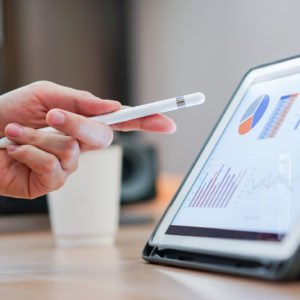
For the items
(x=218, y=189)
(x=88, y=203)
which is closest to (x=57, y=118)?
(x=218, y=189)

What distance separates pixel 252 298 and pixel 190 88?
76.5 inches

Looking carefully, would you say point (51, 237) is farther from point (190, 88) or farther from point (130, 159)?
point (190, 88)

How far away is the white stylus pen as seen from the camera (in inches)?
24.6

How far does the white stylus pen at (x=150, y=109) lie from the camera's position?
0.62 meters

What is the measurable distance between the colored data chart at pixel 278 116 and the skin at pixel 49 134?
12 centimetres

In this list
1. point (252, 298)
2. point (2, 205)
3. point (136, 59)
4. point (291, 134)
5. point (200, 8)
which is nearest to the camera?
point (252, 298)

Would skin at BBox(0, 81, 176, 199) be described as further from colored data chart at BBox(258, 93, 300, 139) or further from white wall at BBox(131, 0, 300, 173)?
white wall at BBox(131, 0, 300, 173)

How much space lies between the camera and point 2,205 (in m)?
1.34

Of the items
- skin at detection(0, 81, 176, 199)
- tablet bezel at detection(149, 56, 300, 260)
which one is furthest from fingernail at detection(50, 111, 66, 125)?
tablet bezel at detection(149, 56, 300, 260)

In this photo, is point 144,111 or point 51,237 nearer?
point 144,111

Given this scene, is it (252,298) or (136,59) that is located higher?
(252,298)

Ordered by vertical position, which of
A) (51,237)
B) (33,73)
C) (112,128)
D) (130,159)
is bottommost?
(33,73)

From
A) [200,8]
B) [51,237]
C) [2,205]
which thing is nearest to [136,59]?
[200,8]

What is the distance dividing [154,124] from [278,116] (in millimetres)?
149
